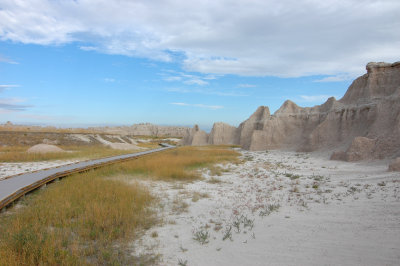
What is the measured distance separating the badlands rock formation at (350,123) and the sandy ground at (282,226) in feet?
24.9

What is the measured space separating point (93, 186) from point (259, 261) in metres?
6.77

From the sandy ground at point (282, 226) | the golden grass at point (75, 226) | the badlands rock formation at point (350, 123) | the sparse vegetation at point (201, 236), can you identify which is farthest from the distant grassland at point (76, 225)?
the badlands rock formation at point (350, 123)

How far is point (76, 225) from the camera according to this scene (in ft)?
19.0

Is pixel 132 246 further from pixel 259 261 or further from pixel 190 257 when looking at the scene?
pixel 259 261

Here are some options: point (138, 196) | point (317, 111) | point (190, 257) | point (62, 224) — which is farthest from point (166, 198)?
point (317, 111)

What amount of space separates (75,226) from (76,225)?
0.03m

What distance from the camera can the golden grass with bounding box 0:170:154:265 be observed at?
421 centimetres

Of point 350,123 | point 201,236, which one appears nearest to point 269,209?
point 201,236

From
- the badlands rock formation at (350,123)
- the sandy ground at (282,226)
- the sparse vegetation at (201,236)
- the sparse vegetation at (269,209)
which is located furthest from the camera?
the badlands rock formation at (350,123)

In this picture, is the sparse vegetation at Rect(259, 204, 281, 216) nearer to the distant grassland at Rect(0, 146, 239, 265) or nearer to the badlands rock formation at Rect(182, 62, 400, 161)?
the distant grassland at Rect(0, 146, 239, 265)

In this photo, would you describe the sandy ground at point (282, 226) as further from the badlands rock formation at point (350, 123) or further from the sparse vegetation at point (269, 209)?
the badlands rock formation at point (350, 123)

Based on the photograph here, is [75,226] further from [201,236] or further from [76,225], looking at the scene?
[201,236]

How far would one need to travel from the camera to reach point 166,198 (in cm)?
884

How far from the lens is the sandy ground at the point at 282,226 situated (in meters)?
4.18
